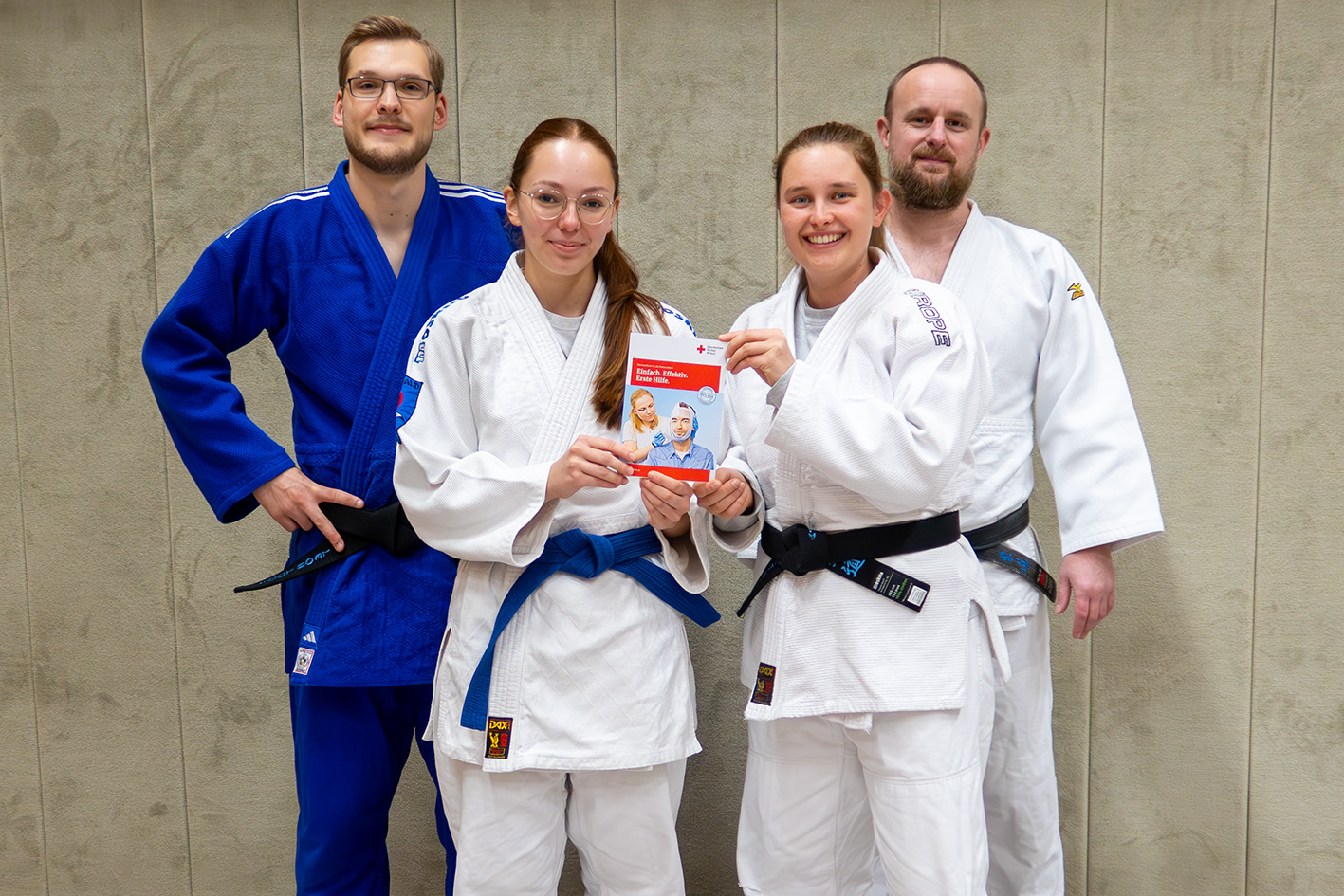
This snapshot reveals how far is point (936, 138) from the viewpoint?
2.02 meters

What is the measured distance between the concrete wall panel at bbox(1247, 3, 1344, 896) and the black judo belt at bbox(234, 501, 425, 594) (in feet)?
6.69

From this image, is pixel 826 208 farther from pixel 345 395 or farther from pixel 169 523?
pixel 169 523

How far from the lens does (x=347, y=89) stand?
1.92 metres

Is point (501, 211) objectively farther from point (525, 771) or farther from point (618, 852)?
point (618, 852)

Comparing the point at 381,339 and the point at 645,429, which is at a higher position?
the point at 381,339

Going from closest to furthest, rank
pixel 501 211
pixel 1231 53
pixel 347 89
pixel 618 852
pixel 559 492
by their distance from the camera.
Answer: pixel 559 492
pixel 618 852
pixel 347 89
pixel 501 211
pixel 1231 53

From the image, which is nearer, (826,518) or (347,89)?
(826,518)

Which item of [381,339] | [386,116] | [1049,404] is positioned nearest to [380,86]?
[386,116]

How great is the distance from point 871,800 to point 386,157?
145 cm

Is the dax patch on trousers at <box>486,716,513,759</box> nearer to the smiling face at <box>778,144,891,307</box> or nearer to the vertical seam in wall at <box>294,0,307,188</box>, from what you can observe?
the smiling face at <box>778,144,891,307</box>

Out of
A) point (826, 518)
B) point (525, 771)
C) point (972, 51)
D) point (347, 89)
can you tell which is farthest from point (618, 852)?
point (972, 51)

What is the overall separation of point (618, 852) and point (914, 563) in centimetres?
70

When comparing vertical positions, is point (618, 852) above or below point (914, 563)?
below

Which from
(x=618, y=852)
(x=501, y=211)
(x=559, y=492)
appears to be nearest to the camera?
(x=559, y=492)
